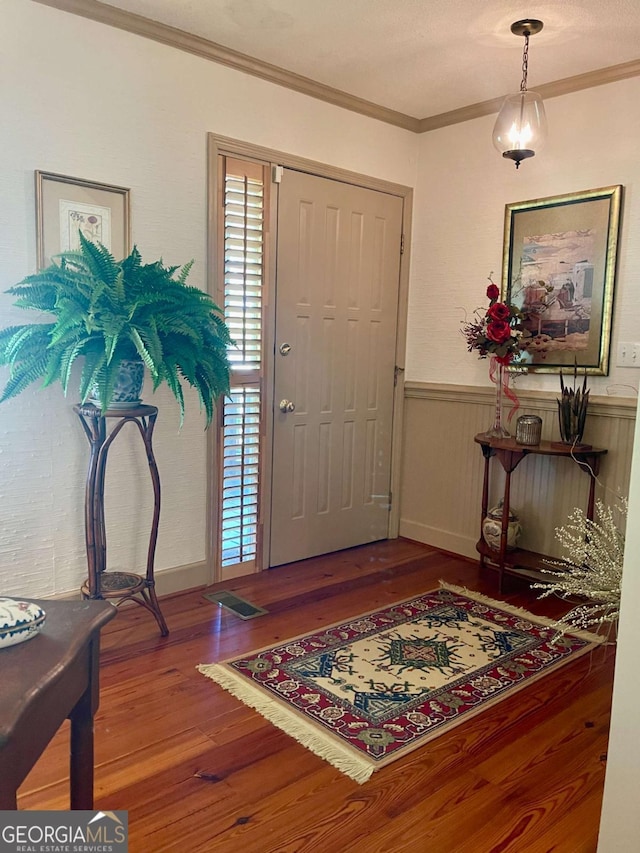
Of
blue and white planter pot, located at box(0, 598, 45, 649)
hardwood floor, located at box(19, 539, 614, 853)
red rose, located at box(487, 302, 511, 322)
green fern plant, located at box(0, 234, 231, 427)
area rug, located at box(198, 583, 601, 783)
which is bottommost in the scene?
hardwood floor, located at box(19, 539, 614, 853)

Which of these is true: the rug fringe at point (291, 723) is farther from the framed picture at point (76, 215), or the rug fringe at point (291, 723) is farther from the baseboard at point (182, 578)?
the framed picture at point (76, 215)

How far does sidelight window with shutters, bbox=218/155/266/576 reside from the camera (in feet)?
10.6

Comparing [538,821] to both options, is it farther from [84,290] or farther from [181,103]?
[181,103]

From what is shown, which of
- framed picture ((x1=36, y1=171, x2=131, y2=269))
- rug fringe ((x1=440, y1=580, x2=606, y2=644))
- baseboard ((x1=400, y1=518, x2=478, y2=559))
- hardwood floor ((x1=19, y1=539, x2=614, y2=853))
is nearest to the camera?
hardwood floor ((x1=19, y1=539, x2=614, y2=853))

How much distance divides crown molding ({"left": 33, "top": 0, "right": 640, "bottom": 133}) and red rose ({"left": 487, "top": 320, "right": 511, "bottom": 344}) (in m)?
1.21

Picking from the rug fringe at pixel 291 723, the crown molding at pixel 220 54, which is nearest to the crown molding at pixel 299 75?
the crown molding at pixel 220 54

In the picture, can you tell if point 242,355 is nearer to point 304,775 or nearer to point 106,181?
point 106,181

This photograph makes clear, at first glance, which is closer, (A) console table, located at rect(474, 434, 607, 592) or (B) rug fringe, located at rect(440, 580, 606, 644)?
(B) rug fringe, located at rect(440, 580, 606, 644)

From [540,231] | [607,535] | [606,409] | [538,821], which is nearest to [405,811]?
[538,821]

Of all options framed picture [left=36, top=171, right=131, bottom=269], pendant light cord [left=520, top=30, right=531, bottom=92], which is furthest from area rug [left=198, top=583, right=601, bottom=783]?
pendant light cord [left=520, top=30, right=531, bottom=92]

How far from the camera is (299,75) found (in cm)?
332

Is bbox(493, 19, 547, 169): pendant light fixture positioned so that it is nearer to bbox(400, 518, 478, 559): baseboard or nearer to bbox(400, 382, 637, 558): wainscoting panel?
bbox(400, 382, 637, 558): wainscoting panel

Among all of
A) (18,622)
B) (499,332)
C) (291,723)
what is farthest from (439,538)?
(18,622)

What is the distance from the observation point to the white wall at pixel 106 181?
2555 mm
